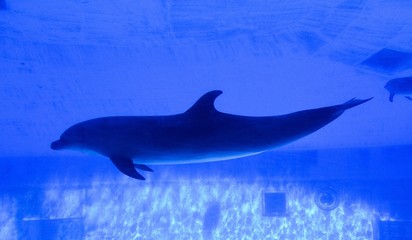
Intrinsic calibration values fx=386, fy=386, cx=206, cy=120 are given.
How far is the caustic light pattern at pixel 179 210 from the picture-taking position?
66.6 feet

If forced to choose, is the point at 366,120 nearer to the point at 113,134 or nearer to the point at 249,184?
the point at 249,184

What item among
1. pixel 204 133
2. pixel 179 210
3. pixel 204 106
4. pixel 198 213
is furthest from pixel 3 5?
pixel 198 213

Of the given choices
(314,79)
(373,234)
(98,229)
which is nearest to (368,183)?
(373,234)

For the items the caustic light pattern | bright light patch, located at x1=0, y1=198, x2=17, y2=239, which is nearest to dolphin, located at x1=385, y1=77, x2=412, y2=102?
the caustic light pattern

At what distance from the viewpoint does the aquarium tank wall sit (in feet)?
12.9

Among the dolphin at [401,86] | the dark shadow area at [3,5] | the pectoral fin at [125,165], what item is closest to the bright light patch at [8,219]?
the dark shadow area at [3,5]

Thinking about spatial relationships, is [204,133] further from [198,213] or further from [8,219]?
[8,219]

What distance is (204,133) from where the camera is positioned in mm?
3734

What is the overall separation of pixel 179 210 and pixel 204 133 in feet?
57.4

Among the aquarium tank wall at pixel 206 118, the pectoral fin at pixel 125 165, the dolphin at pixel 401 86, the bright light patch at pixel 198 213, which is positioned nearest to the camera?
the pectoral fin at pixel 125 165

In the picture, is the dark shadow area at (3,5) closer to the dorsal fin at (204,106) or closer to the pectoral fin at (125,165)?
the pectoral fin at (125,165)

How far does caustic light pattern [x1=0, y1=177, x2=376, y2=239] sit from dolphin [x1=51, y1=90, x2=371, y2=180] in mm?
17041

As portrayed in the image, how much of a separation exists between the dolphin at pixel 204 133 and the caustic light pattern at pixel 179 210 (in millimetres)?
17041

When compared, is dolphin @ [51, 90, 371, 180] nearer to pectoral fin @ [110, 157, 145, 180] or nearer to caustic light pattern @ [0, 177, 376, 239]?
pectoral fin @ [110, 157, 145, 180]
